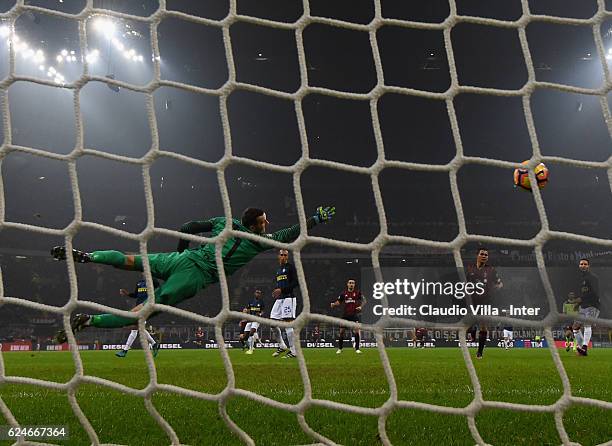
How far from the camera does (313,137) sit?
18.6 metres

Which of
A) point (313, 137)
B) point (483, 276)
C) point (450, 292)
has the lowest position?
point (483, 276)

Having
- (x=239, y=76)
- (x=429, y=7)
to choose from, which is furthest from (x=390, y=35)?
(x=239, y=76)

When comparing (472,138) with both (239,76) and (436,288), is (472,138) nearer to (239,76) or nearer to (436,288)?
(436,288)

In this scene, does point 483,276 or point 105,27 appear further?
point 105,27

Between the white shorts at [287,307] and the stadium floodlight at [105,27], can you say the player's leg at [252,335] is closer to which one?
the white shorts at [287,307]

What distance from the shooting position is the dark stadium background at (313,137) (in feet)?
43.2

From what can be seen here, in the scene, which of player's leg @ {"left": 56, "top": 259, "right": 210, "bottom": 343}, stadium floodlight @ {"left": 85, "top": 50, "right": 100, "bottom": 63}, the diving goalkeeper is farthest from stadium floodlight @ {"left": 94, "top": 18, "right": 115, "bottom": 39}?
player's leg @ {"left": 56, "top": 259, "right": 210, "bottom": 343}

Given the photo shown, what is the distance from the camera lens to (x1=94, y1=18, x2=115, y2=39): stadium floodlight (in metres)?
12.1

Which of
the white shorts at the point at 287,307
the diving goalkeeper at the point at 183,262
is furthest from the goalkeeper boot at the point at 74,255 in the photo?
the white shorts at the point at 287,307

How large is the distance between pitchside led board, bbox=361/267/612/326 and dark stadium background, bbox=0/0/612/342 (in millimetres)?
963

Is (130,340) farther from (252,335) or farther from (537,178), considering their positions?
(537,178)

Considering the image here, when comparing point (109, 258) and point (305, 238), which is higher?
point (109, 258)

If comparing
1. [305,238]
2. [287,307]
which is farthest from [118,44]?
[305,238]

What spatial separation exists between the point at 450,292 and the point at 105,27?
12222mm
